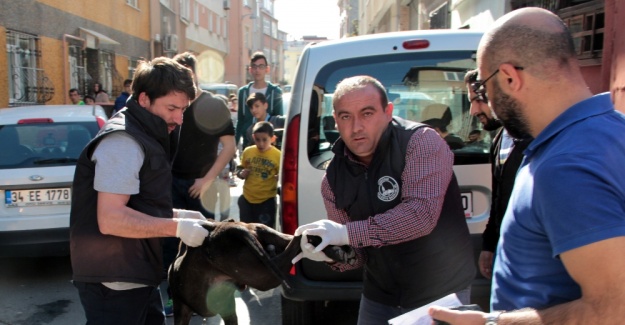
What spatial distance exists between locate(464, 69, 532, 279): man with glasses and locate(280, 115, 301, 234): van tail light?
1.19 meters

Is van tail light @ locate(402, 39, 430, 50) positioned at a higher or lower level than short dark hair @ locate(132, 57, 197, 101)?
higher

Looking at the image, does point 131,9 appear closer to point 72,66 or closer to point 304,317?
point 72,66

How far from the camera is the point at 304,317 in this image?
13.8ft

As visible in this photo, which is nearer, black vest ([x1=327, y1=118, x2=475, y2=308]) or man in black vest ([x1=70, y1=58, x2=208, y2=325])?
man in black vest ([x1=70, y1=58, x2=208, y2=325])

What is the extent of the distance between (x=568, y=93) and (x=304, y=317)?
10.4ft

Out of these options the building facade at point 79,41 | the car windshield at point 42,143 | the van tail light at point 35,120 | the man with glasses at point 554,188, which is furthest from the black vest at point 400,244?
the building facade at point 79,41

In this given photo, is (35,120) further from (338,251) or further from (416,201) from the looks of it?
(416,201)

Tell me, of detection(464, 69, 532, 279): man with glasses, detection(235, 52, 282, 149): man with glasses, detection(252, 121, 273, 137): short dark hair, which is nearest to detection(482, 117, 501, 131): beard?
detection(464, 69, 532, 279): man with glasses

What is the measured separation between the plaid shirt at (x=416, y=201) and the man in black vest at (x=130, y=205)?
0.66m

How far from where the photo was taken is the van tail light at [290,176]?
3805 mm

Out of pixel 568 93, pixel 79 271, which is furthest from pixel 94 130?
pixel 568 93

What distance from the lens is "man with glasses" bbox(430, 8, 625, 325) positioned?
1.21 m

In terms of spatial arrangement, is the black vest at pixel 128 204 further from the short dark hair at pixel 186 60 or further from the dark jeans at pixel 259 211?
the dark jeans at pixel 259 211

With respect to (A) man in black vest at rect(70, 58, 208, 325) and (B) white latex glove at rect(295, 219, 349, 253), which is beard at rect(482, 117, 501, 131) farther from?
(A) man in black vest at rect(70, 58, 208, 325)
